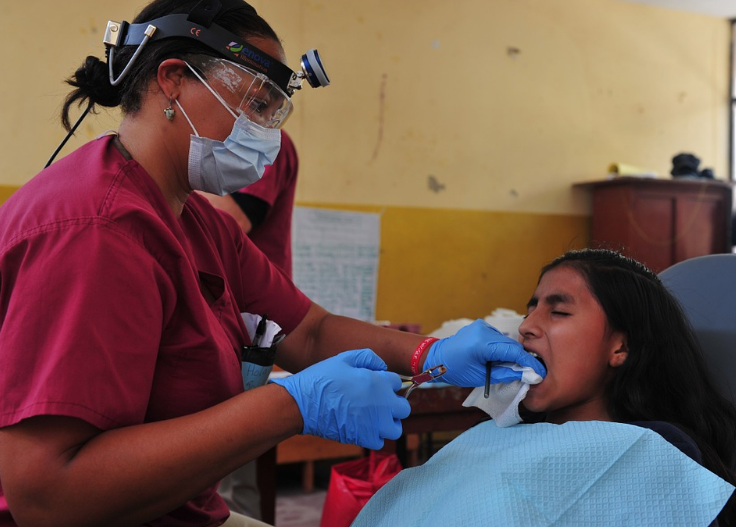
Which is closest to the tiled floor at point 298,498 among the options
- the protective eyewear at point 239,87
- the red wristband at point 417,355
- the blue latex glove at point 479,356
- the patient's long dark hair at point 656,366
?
the red wristband at point 417,355

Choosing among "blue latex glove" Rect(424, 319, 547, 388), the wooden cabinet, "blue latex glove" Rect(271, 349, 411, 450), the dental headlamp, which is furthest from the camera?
the wooden cabinet

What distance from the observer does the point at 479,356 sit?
1346 millimetres

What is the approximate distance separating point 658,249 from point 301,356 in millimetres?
3547

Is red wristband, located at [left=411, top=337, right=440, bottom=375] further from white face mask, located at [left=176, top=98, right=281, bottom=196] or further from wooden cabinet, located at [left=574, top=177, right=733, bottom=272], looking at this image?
wooden cabinet, located at [left=574, top=177, right=733, bottom=272]

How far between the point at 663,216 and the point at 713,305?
315 centimetres

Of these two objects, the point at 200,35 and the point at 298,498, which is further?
the point at 298,498

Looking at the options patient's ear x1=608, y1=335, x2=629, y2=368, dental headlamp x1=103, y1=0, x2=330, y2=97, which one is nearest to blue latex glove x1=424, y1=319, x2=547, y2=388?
patient's ear x1=608, y1=335, x2=629, y2=368

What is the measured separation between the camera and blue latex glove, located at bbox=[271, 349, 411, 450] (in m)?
1.03

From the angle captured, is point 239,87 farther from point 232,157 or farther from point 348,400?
point 348,400

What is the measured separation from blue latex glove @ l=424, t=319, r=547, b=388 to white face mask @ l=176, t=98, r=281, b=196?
0.52 meters

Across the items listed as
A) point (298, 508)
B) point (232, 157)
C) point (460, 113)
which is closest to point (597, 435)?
point (232, 157)

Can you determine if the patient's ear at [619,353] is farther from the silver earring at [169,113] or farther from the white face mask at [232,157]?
the silver earring at [169,113]

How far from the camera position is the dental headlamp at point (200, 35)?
3.76 ft

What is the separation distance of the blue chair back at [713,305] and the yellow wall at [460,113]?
225cm
